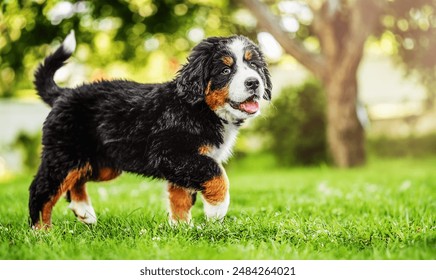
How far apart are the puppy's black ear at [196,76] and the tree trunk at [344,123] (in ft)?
18.8

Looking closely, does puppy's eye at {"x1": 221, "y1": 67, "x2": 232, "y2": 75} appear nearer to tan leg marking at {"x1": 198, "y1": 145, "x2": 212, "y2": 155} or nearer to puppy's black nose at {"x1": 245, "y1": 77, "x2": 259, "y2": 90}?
puppy's black nose at {"x1": 245, "y1": 77, "x2": 259, "y2": 90}

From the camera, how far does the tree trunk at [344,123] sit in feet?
27.7

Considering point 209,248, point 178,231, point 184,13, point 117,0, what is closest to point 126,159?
point 178,231

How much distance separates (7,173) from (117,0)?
358cm

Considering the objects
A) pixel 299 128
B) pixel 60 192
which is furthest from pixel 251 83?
pixel 299 128

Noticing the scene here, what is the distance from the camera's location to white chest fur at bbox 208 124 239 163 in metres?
3.08

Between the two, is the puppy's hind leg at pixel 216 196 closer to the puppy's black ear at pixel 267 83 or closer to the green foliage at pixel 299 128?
the puppy's black ear at pixel 267 83

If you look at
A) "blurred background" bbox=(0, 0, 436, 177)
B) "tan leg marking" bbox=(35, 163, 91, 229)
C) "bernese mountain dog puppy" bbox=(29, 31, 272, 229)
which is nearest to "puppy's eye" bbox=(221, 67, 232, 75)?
"bernese mountain dog puppy" bbox=(29, 31, 272, 229)

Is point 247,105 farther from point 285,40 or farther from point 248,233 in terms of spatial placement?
point 285,40

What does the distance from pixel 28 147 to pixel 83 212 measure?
6.56m

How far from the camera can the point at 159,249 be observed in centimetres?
269

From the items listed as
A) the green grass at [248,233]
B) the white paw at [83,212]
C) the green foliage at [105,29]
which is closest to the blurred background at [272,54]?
the green foliage at [105,29]

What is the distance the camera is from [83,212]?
339 centimetres

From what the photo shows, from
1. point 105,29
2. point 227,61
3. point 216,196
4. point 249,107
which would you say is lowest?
point 216,196
